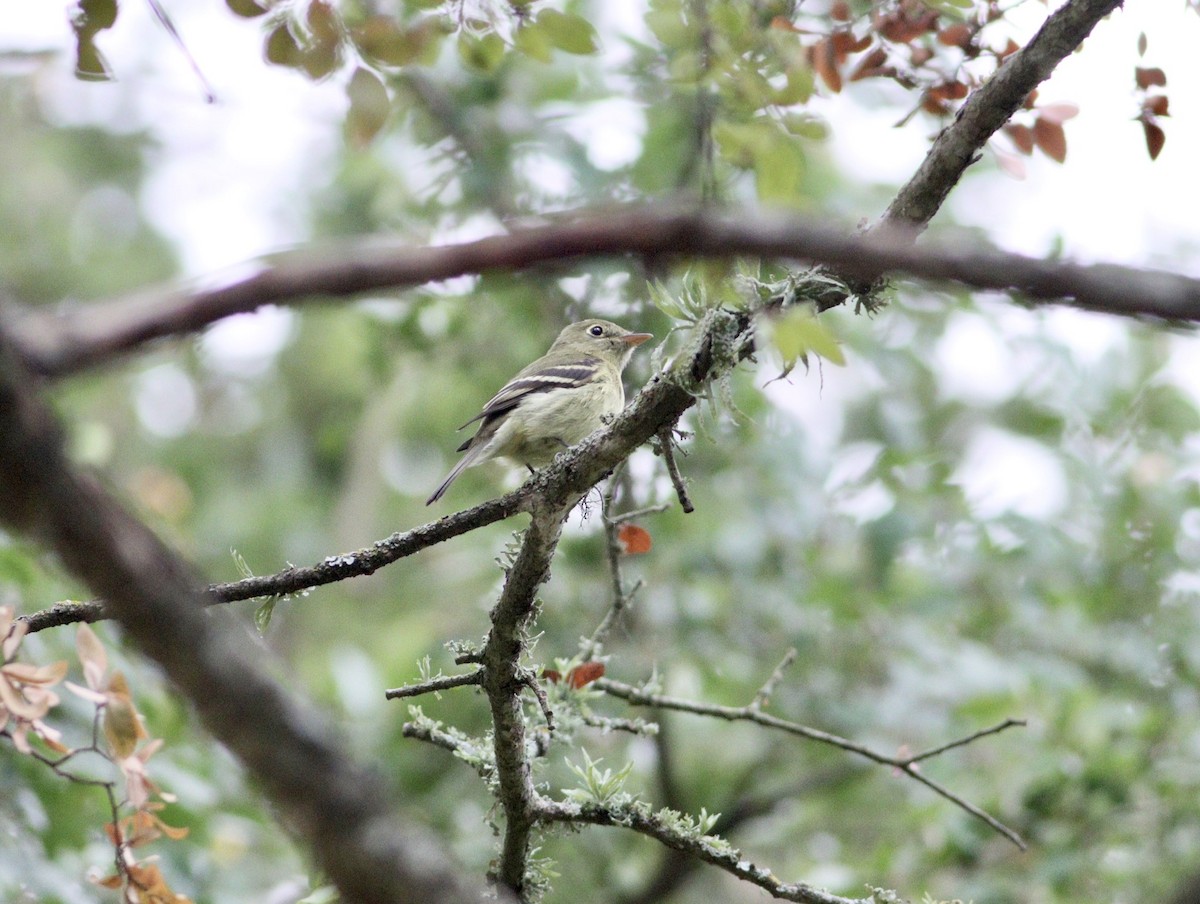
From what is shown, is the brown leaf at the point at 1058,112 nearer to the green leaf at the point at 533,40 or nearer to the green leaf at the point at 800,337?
the green leaf at the point at 533,40

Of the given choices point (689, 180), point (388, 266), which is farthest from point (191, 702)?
point (689, 180)

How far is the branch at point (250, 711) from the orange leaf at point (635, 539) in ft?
7.03

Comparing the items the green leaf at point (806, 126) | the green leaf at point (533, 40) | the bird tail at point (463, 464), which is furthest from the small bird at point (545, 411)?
the green leaf at point (533, 40)

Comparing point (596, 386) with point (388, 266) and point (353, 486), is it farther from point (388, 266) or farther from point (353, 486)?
point (353, 486)

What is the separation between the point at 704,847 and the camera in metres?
2.71

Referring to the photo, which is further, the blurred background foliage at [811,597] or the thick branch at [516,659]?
the blurred background foliage at [811,597]

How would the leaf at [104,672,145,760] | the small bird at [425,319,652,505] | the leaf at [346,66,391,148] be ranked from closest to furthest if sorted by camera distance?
the leaf at [104,672,145,760] → the leaf at [346,66,391,148] → the small bird at [425,319,652,505]

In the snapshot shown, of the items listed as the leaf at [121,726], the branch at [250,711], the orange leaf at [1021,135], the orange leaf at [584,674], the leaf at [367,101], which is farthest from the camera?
the orange leaf at [1021,135]

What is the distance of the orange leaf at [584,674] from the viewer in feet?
11.0

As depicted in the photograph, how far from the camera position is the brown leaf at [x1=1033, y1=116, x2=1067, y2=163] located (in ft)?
11.1

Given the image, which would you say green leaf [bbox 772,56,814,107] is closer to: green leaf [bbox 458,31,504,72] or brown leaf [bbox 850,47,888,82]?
brown leaf [bbox 850,47,888,82]

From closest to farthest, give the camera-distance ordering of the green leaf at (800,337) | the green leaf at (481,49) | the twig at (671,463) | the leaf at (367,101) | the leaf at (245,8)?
the green leaf at (800,337) → the twig at (671,463) → the leaf at (245,8) → the leaf at (367,101) → the green leaf at (481,49)

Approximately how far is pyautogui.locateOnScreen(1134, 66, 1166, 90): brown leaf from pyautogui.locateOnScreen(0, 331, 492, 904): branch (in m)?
2.96

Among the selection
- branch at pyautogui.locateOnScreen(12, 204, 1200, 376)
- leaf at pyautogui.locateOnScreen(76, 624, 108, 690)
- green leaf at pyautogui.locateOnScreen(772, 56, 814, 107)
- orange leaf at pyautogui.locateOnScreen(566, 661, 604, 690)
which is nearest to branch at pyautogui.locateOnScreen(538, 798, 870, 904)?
orange leaf at pyautogui.locateOnScreen(566, 661, 604, 690)
